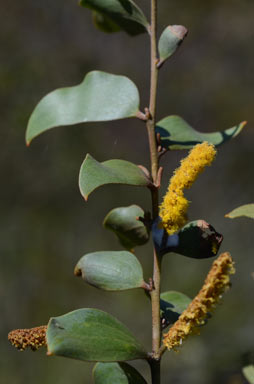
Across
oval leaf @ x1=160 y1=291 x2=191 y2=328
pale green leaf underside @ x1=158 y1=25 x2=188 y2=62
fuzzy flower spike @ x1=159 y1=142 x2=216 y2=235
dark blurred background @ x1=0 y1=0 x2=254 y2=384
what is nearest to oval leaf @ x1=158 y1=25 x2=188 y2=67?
pale green leaf underside @ x1=158 y1=25 x2=188 y2=62

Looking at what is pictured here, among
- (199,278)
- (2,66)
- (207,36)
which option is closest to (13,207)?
(2,66)

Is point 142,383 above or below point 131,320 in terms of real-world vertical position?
above

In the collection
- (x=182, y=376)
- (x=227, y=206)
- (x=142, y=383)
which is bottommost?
(x=182, y=376)

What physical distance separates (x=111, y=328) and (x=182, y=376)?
1908 millimetres

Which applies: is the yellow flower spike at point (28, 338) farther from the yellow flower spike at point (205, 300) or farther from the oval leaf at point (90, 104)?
the oval leaf at point (90, 104)

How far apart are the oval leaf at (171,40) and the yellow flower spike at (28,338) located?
0.28 m

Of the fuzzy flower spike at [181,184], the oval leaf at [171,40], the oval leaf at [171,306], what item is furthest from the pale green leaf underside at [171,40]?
the oval leaf at [171,306]

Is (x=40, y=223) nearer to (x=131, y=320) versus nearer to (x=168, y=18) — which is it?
(x=131, y=320)

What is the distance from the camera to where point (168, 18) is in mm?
2928

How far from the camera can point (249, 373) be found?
46 cm

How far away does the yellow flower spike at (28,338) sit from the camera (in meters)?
0.43

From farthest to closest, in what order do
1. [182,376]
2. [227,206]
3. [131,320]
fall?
[227,206] → [131,320] → [182,376]

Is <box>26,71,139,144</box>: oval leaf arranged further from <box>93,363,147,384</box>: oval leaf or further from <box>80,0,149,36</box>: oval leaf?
<box>93,363,147,384</box>: oval leaf

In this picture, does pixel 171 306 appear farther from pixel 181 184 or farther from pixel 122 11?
pixel 122 11
